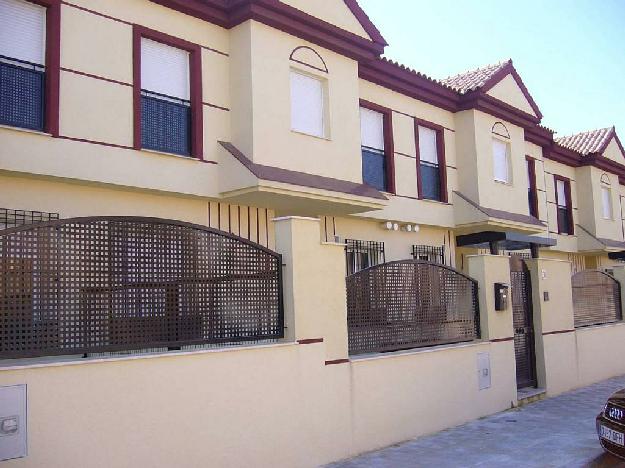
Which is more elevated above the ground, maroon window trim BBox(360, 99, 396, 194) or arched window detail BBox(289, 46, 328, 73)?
arched window detail BBox(289, 46, 328, 73)

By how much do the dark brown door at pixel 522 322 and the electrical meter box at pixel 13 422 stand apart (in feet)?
27.4

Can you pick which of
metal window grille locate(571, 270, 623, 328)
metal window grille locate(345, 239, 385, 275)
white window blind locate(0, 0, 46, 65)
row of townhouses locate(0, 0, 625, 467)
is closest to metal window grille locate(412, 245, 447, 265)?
row of townhouses locate(0, 0, 625, 467)

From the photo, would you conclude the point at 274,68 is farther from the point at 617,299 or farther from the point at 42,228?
the point at 617,299

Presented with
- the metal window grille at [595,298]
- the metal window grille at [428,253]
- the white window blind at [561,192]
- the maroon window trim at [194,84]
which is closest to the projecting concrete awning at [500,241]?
the metal window grille at [428,253]

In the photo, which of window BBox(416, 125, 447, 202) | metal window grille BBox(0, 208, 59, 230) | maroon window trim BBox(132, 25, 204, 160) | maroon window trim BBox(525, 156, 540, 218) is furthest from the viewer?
maroon window trim BBox(525, 156, 540, 218)

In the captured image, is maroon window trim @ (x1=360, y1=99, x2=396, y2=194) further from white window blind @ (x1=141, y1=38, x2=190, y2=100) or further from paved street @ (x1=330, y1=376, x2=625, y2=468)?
paved street @ (x1=330, y1=376, x2=625, y2=468)

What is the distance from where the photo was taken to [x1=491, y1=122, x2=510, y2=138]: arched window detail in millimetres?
15504

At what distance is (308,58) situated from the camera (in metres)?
10.9

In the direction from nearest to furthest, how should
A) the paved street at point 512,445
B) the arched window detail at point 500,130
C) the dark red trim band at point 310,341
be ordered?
the dark red trim band at point 310,341
the paved street at point 512,445
the arched window detail at point 500,130

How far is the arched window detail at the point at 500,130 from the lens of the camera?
15.5 metres

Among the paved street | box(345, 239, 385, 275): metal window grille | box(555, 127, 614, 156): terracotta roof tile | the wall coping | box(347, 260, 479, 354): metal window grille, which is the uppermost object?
box(555, 127, 614, 156): terracotta roof tile

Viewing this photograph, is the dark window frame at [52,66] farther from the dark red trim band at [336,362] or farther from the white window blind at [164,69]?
the dark red trim band at [336,362]

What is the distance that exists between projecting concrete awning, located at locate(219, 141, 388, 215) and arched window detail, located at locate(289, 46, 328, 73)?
1960 millimetres

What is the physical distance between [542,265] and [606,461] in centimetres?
518
